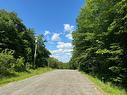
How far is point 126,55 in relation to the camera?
71.9ft

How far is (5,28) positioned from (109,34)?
30884 millimetres

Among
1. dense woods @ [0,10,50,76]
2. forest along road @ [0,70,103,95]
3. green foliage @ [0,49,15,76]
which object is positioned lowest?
forest along road @ [0,70,103,95]

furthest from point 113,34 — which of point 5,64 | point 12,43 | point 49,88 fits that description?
point 12,43

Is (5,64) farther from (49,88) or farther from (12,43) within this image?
Result: (12,43)

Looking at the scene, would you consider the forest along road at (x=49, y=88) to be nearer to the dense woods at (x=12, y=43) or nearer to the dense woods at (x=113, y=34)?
the dense woods at (x=113, y=34)

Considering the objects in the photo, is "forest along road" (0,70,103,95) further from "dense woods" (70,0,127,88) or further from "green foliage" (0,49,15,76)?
"green foliage" (0,49,15,76)

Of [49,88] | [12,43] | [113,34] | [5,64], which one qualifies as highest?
[12,43]

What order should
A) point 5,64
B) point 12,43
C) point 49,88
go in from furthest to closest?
1. point 12,43
2. point 5,64
3. point 49,88

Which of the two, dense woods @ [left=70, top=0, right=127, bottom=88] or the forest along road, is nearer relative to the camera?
the forest along road

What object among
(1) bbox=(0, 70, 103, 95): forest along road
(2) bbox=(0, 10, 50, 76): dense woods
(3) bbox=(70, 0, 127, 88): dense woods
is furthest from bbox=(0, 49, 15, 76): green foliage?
(3) bbox=(70, 0, 127, 88): dense woods

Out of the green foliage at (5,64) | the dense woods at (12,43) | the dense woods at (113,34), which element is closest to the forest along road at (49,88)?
the dense woods at (113,34)

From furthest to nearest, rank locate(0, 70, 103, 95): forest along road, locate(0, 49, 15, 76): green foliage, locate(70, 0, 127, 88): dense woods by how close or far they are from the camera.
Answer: locate(0, 49, 15, 76): green foliage
locate(70, 0, 127, 88): dense woods
locate(0, 70, 103, 95): forest along road

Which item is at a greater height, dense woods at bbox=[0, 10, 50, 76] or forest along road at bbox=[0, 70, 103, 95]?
dense woods at bbox=[0, 10, 50, 76]

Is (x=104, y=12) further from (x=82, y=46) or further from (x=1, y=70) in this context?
(x=82, y=46)
